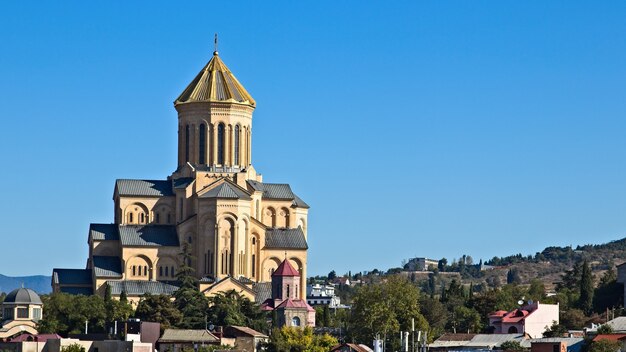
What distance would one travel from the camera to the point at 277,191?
11912 centimetres

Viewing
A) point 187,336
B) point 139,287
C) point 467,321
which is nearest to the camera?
point 187,336

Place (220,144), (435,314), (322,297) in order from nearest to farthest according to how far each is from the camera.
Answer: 1. (435,314)
2. (220,144)
3. (322,297)

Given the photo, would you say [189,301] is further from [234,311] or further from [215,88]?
[215,88]

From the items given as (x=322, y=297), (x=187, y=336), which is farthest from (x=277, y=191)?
(x=322, y=297)

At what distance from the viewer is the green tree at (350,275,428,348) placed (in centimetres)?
9906

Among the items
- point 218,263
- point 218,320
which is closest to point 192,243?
point 218,263

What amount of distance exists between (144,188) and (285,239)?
1057 centimetres

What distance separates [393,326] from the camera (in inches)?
3895

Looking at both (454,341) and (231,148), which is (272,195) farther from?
(454,341)

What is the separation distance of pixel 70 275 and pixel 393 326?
2660 centimetres

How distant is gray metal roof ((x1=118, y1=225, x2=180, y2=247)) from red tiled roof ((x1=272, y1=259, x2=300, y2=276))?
7.44 meters

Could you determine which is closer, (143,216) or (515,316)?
(515,316)

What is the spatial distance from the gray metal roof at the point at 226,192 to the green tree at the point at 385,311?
43.9 ft

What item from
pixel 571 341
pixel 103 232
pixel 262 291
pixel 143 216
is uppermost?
pixel 143 216
